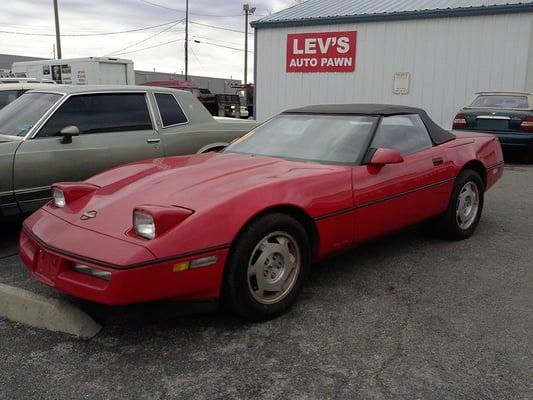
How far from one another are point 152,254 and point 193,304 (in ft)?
1.31

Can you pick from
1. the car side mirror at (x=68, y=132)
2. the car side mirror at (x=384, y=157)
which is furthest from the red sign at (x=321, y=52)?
the car side mirror at (x=384, y=157)

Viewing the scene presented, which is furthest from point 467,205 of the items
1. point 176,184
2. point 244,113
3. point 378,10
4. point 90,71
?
point 244,113

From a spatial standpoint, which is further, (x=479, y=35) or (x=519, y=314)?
(x=479, y=35)

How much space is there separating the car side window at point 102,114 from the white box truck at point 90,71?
12.4 m

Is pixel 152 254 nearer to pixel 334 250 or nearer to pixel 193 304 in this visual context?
pixel 193 304

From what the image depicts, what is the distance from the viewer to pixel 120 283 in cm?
265

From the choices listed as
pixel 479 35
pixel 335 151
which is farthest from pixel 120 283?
pixel 479 35

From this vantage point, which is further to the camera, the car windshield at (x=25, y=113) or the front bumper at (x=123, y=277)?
the car windshield at (x=25, y=113)

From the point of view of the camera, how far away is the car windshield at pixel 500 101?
1046 centimetres

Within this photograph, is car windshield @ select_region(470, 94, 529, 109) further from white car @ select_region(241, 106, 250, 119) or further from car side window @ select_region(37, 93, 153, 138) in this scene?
white car @ select_region(241, 106, 250, 119)

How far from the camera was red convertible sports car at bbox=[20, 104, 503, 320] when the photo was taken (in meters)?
2.78

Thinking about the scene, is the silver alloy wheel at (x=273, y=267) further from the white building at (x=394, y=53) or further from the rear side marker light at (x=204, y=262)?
the white building at (x=394, y=53)

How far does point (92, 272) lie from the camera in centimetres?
280

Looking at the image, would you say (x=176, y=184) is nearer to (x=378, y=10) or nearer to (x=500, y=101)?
(x=500, y=101)
